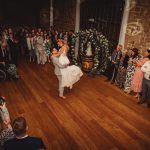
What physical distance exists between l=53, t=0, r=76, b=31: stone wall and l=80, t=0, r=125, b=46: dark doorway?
0.74 metres

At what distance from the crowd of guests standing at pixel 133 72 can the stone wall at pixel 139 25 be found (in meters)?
0.30

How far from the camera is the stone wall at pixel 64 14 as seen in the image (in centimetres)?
997

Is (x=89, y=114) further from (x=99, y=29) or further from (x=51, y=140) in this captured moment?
(x=99, y=29)

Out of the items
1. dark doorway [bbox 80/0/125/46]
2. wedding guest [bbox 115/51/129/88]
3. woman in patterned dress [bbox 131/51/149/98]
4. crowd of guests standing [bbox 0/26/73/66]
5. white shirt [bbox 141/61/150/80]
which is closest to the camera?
white shirt [bbox 141/61/150/80]

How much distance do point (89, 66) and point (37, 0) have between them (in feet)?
20.4

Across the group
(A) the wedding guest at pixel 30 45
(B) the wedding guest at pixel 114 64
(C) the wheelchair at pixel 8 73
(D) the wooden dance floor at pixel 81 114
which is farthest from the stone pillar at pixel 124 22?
(A) the wedding guest at pixel 30 45

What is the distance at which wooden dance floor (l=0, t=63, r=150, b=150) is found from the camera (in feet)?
14.9

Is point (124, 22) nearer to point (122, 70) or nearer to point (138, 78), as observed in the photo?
point (122, 70)

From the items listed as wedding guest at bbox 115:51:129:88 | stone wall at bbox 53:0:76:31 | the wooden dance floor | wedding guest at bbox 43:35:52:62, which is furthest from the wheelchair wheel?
stone wall at bbox 53:0:76:31

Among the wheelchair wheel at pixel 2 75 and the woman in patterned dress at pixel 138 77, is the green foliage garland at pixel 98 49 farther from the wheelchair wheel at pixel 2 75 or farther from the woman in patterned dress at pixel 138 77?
the wheelchair wheel at pixel 2 75

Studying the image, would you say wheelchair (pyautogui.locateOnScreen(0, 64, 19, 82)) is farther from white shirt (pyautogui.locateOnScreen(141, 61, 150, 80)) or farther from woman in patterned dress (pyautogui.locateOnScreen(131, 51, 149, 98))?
white shirt (pyautogui.locateOnScreen(141, 61, 150, 80))

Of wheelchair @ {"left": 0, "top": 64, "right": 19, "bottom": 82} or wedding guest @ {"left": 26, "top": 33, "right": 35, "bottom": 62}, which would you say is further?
wedding guest @ {"left": 26, "top": 33, "right": 35, "bottom": 62}

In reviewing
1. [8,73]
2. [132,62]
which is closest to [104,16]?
[132,62]

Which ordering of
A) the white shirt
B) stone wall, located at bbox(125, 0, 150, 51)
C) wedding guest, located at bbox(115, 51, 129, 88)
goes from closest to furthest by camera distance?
the white shirt < stone wall, located at bbox(125, 0, 150, 51) < wedding guest, located at bbox(115, 51, 129, 88)
